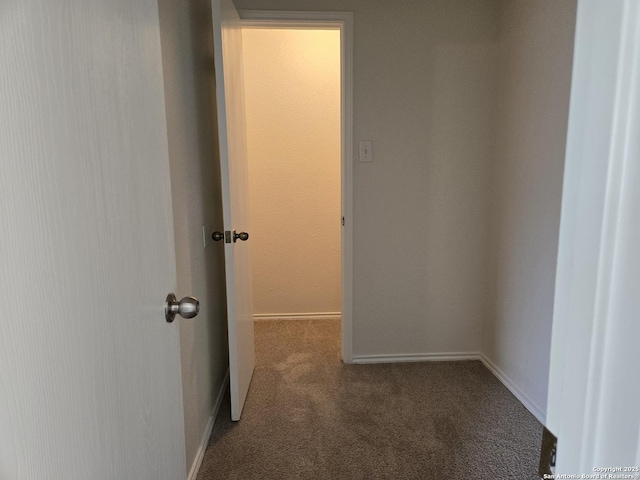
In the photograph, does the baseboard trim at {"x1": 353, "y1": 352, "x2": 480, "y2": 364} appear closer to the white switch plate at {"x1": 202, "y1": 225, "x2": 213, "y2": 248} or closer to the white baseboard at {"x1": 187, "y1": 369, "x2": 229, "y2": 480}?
the white baseboard at {"x1": 187, "y1": 369, "x2": 229, "y2": 480}

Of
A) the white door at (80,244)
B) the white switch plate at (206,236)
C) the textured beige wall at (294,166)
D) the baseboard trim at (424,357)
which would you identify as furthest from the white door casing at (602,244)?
the textured beige wall at (294,166)

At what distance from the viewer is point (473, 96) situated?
2533 mm

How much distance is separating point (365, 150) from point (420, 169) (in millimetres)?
369

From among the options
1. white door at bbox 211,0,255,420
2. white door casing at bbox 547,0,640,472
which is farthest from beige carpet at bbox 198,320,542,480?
white door casing at bbox 547,0,640,472

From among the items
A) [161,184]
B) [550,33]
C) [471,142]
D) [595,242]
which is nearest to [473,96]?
[471,142]

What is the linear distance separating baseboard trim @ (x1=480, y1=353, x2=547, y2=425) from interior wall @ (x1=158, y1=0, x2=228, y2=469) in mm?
1568

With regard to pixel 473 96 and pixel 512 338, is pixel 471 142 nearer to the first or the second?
pixel 473 96

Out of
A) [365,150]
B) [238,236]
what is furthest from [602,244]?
[365,150]

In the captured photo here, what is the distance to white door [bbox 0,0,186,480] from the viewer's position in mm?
422

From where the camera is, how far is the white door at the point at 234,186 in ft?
6.07

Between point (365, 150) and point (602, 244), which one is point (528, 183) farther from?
point (602, 244)

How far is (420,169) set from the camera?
259cm

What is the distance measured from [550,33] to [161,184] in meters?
1.98

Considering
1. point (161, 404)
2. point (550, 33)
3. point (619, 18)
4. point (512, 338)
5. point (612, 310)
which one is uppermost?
point (550, 33)
